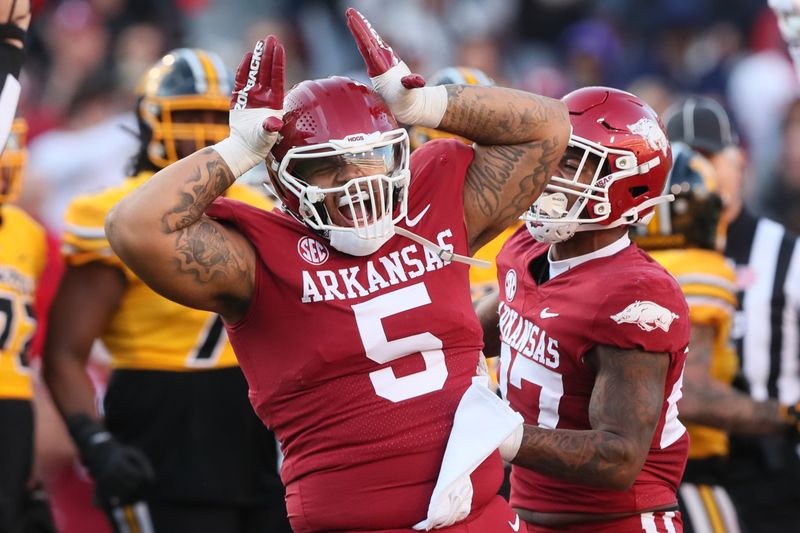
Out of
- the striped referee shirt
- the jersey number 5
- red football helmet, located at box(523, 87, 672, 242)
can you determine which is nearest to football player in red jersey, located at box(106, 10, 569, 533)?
the jersey number 5

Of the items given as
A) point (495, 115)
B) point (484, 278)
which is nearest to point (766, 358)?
point (484, 278)

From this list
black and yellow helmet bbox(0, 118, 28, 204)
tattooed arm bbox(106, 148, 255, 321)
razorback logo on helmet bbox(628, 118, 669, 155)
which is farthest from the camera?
black and yellow helmet bbox(0, 118, 28, 204)

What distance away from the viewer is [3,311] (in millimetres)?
4730

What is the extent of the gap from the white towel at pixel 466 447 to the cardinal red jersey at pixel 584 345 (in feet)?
1.28

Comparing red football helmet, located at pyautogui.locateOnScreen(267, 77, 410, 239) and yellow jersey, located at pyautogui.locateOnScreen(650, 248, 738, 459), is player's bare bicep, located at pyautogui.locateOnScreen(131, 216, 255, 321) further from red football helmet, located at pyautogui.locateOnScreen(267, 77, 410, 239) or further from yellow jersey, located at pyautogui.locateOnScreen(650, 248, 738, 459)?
yellow jersey, located at pyautogui.locateOnScreen(650, 248, 738, 459)

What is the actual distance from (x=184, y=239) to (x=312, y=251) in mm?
309

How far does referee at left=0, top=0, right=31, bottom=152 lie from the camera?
3.35 m

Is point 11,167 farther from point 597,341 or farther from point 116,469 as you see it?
point 597,341

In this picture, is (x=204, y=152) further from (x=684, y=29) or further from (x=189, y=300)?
(x=684, y=29)

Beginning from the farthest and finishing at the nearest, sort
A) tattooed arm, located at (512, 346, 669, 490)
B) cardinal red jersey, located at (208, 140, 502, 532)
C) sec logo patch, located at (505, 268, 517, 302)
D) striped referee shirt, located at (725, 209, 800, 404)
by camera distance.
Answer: striped referee shirt, located at (725, 209, 800, 404)
sec logo patch, located at (505, 268, 517, 302)
tattooed arm, located at (512, 346, 669, 490)
cardinal red jersey, located at (208, 140, 502, 532)

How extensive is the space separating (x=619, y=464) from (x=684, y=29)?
31.8ft

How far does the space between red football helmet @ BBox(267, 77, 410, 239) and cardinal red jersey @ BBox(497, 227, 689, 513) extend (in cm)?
58

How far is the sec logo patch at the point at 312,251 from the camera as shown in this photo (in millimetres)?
3074

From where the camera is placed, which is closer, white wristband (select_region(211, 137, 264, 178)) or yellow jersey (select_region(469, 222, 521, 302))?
white wristband (select_region(211, 137, 264, 178))
